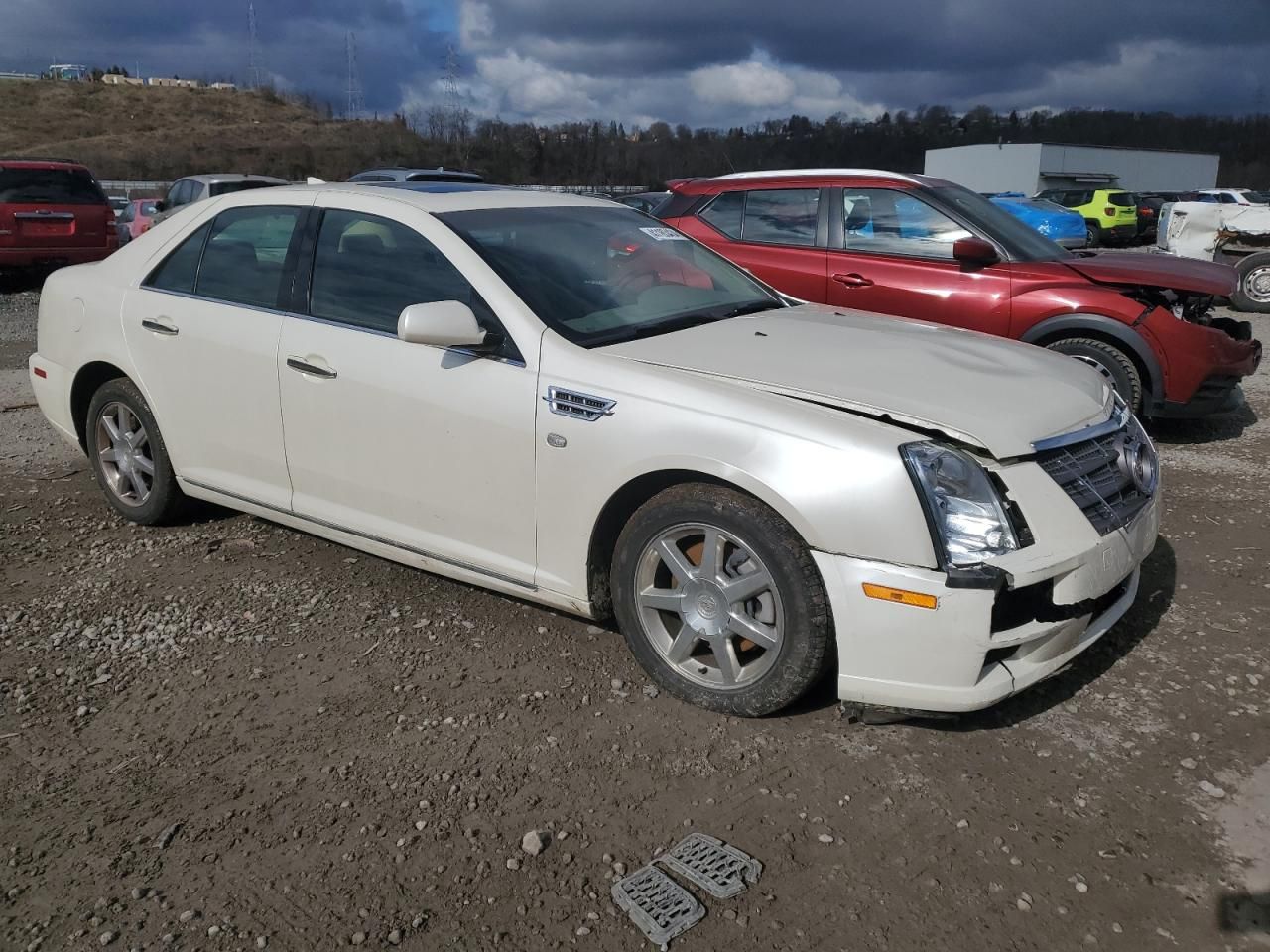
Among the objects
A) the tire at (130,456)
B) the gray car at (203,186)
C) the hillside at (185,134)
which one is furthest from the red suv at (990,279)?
the hillside at (185,134)

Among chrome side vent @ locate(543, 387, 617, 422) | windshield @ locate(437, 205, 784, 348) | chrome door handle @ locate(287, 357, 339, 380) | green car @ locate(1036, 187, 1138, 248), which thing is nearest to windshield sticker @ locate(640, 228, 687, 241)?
windshield @ locate(437, 205, 784, 348)

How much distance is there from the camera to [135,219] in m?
19.8

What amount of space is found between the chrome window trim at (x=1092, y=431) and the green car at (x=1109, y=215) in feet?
89.0

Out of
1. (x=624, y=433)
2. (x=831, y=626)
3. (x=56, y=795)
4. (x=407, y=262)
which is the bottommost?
(x=56, y=795)

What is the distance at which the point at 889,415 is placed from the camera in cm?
304

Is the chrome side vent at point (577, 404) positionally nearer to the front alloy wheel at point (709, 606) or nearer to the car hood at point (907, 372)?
the car hood at point (907, 372)

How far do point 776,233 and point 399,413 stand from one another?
13.6 ft

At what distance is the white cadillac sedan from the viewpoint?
292 cm

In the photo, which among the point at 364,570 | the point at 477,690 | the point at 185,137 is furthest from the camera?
the point at 185,137

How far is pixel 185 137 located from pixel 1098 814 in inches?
3232

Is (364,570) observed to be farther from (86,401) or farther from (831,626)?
(831,626)

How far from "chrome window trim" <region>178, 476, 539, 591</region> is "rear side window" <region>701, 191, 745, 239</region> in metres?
4.17

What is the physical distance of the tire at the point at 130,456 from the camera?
4832 mm

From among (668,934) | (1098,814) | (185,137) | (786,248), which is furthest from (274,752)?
(185,137)
